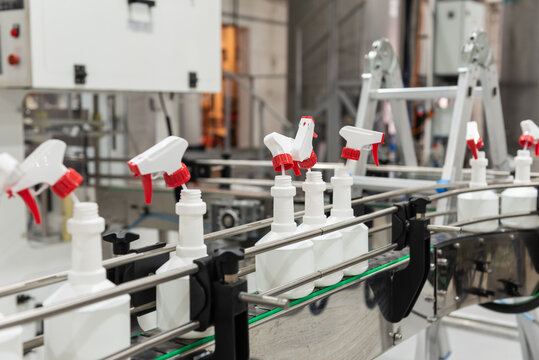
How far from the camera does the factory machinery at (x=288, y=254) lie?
565 millimetres

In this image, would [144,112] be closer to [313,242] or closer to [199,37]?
[199,37]

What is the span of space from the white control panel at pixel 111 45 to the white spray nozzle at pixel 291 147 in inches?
59.2

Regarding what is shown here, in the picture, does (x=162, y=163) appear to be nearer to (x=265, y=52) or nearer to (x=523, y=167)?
(x=523, y=167)

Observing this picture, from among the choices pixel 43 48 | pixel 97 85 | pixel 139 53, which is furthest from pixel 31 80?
pixel 139 53

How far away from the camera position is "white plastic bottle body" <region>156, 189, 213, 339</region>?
66 cm

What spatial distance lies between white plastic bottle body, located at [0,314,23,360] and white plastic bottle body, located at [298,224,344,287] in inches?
16.1

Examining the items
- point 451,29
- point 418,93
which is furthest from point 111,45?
point 451,29

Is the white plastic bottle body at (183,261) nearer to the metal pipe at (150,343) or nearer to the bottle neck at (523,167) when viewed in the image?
the metal pipe at (150,343)

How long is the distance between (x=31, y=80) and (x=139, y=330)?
1.53 meters

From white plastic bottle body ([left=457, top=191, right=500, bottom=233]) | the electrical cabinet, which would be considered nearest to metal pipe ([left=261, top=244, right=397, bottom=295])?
white plastic bottle body ([left=457, top=191, right=500, bottom=233])

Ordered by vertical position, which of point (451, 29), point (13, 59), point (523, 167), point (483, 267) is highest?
point (451, 29)

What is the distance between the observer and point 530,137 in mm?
1272

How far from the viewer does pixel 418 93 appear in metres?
1.81

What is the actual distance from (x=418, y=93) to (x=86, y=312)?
1470 millimetres
